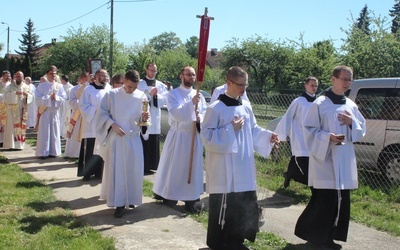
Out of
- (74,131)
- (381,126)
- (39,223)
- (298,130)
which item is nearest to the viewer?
(39,223)

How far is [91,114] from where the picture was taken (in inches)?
365

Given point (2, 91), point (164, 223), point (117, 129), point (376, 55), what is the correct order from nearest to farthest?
point (164, 223) < point (117, 129) < point (2, 91) < point (376, 55)

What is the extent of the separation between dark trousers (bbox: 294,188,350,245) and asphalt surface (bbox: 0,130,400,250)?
233mm

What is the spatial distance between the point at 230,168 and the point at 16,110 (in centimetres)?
1004

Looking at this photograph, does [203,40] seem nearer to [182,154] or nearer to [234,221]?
[182,154]

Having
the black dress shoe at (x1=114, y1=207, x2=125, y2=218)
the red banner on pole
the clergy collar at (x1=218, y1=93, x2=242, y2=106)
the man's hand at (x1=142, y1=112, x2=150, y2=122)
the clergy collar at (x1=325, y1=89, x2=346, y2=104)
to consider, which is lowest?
the black dress shoe at (x1=114, y1=207, x2=125, y2=218)

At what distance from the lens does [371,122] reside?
9055mm

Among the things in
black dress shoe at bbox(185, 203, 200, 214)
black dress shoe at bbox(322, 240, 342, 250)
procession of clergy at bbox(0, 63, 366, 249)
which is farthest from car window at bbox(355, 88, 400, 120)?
black dress shoe at bbox(185, 203, 200, 214)

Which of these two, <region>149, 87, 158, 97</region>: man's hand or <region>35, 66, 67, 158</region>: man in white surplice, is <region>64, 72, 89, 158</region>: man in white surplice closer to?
<region>35, 66, 67, 158</region>: man in white surplice

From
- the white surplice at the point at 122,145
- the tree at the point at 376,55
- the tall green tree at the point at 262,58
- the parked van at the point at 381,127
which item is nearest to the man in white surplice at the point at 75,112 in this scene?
the white surplice at the point at 122,145

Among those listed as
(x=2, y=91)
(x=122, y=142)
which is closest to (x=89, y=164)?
(x=122, y=142)

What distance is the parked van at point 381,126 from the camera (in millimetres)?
8688

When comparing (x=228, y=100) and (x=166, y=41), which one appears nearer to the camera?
(x=228, y=100)

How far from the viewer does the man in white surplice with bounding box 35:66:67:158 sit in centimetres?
1214
